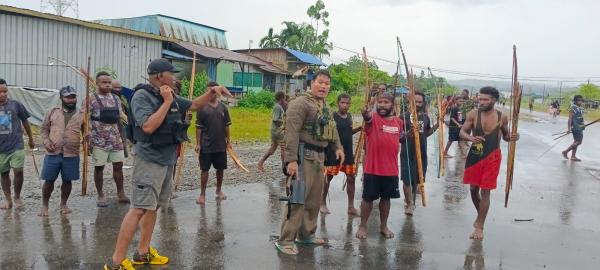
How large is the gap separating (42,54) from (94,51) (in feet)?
6.82

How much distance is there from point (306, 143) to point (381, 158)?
103 cm

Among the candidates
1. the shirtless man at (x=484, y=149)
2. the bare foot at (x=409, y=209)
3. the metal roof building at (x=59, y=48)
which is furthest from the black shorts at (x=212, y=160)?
the metal roof building at (x=59, y=48)

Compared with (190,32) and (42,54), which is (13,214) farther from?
(190,32)

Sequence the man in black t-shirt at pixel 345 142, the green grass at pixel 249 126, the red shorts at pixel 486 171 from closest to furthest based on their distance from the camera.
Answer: the red shorts at pixel 486 171
the man in black t-shirt at pixel 345 142
the green grass at pixel 249 126

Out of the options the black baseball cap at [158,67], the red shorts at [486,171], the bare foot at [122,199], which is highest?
the black baseball cap at [158,67]

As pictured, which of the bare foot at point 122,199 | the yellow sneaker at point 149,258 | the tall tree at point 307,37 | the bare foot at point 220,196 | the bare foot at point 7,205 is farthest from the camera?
the tall tree at point 307,37

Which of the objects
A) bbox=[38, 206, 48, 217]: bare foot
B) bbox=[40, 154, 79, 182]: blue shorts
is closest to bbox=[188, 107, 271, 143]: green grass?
bbox=[40, 154, 79, 182]: blue shorts

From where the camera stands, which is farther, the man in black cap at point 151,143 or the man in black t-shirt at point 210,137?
the man in black t-shirt at point 210,137

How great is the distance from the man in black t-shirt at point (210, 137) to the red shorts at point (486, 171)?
3.27 metres

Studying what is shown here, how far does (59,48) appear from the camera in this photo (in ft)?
59.0

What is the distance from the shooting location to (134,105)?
4062mm

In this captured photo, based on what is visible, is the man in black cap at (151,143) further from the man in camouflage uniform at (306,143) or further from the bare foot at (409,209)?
the bare foot at (409,209)

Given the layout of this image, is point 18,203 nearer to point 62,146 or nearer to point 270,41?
point 62,146

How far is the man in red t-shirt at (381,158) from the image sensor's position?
18.1ft
